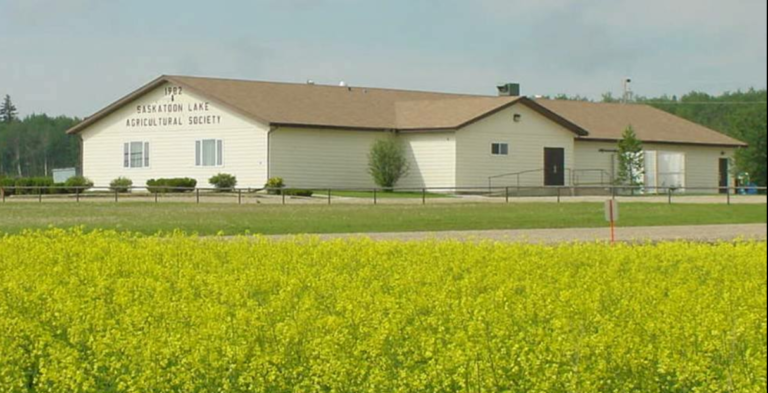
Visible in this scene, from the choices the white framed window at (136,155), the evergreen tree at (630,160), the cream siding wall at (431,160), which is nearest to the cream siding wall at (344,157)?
the cream siding wall at (431,160)

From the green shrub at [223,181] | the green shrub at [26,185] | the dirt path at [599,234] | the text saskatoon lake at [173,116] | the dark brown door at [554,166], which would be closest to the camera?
the dirt path at [599,234]

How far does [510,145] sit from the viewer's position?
5712 centimetres

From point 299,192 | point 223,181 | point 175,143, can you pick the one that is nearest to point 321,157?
point 223,181

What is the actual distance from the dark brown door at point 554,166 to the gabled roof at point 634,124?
11.5 feet

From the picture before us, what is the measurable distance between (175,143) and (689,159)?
89.1 feet

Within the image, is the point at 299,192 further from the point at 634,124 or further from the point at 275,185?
the point at 634,124

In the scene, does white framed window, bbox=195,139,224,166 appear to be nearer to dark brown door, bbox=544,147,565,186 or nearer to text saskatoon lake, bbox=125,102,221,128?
text saskatoon lake, bbox=125,102,221,128

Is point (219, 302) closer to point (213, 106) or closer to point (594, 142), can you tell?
point (213, 106)

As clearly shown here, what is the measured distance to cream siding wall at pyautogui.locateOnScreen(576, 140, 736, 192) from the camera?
202 ft

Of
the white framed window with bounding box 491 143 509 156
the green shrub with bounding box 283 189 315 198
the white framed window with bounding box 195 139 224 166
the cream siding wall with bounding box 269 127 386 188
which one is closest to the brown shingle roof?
the cream siding wall with bounding box 269 127 386 188

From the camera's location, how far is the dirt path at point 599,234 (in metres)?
26.4

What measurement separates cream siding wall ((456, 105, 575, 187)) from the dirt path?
23.4 meters

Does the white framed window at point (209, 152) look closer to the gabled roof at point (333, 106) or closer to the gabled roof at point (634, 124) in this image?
the gabled roof at point (333, 106)

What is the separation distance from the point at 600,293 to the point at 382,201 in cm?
3454
